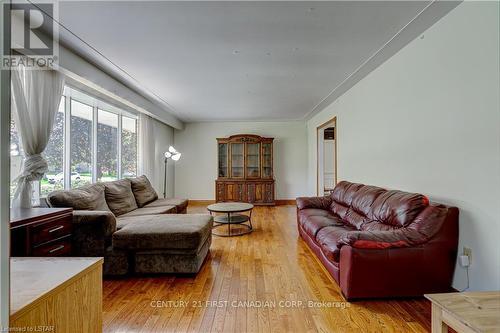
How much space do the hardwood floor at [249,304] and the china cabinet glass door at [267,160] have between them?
12.4ft

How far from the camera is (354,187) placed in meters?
3.45

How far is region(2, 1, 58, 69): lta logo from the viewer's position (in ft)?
6.44

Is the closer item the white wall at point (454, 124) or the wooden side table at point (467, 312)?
the wooden side table at point (467, 312)

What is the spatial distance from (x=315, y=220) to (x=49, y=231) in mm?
2788

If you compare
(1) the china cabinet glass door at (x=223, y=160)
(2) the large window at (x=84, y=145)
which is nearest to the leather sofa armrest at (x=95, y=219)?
(2) the large window at (x=84, y=145)

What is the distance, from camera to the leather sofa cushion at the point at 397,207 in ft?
7.12

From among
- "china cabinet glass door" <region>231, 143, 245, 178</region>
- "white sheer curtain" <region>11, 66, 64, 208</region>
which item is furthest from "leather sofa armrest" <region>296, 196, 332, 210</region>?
"white sheer curtain" <region>11, 66, 64, 208</region>

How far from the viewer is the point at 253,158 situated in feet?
22.0

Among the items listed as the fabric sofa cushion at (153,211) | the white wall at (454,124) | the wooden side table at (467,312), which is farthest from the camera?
the fabric sofa cushion at (153,211)

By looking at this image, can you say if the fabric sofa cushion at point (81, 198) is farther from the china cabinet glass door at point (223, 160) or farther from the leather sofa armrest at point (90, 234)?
the china cabinet glass door at point (223, 160)

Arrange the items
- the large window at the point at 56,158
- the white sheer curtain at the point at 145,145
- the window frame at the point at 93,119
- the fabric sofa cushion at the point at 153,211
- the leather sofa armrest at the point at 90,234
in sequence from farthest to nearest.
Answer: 1. the white sheer curtain at the point at 145,145
2. the fabric sofa cushion at the point at 153,211
3. the window frame at the point at 93,119
4. the large window at the point at 56,158
5. the leather sofa armrest at the point at 90,234

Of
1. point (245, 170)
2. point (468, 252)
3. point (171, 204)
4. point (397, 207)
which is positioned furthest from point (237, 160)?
point (468, 252)

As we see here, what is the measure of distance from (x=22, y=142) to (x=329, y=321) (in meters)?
3.28

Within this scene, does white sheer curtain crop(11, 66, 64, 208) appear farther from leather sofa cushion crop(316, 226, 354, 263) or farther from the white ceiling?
leather sofa cushion crop(316, 226, 354, 263)
